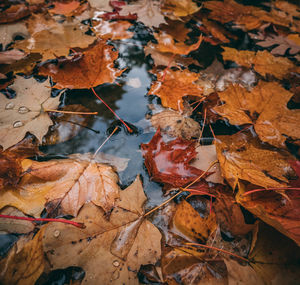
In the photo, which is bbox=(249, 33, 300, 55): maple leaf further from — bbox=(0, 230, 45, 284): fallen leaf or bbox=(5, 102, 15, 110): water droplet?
bbox=(0, 230, 45, 284): fallen leaf

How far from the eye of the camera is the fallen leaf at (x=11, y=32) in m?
1.44

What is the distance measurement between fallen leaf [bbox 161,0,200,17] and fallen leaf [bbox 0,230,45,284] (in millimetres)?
2144

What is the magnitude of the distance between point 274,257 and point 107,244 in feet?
2.33

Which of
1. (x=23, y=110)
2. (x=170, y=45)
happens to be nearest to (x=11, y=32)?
(x=23, y=110)

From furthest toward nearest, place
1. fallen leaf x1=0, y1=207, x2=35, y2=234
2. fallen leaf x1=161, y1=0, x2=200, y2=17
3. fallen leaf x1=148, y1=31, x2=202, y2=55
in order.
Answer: fallen leaf x1=161, y1=0, x2=200, y2=17 < fallen leaf x1=148, y1=31, x2=202, y2=55 < fallen leaf x1=0, y1=207, x2=35, y2=234

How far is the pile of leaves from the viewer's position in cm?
74

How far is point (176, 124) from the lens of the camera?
3.70 ft

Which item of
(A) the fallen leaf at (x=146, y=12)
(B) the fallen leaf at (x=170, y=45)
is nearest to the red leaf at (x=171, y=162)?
(B) the fallen leaf at (x=170, y=45)

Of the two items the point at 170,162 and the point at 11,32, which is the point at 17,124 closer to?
the point at 170,162

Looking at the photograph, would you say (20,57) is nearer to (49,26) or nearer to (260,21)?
(49,26)

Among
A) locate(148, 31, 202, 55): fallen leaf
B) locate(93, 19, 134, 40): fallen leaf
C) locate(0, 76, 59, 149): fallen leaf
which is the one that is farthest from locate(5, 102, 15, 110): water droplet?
locate(148, 31, 202, 55): fallen leaf

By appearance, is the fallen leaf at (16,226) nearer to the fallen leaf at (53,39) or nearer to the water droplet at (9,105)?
the water droplet at (9,105)

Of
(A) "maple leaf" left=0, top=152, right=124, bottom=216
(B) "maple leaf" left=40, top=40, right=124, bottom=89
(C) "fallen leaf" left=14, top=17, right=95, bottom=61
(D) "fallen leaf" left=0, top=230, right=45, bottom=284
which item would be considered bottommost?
(D) "fallen leaf" left=0, top=230, right=45, bottom=284

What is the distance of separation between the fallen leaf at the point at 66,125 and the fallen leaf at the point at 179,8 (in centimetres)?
146
